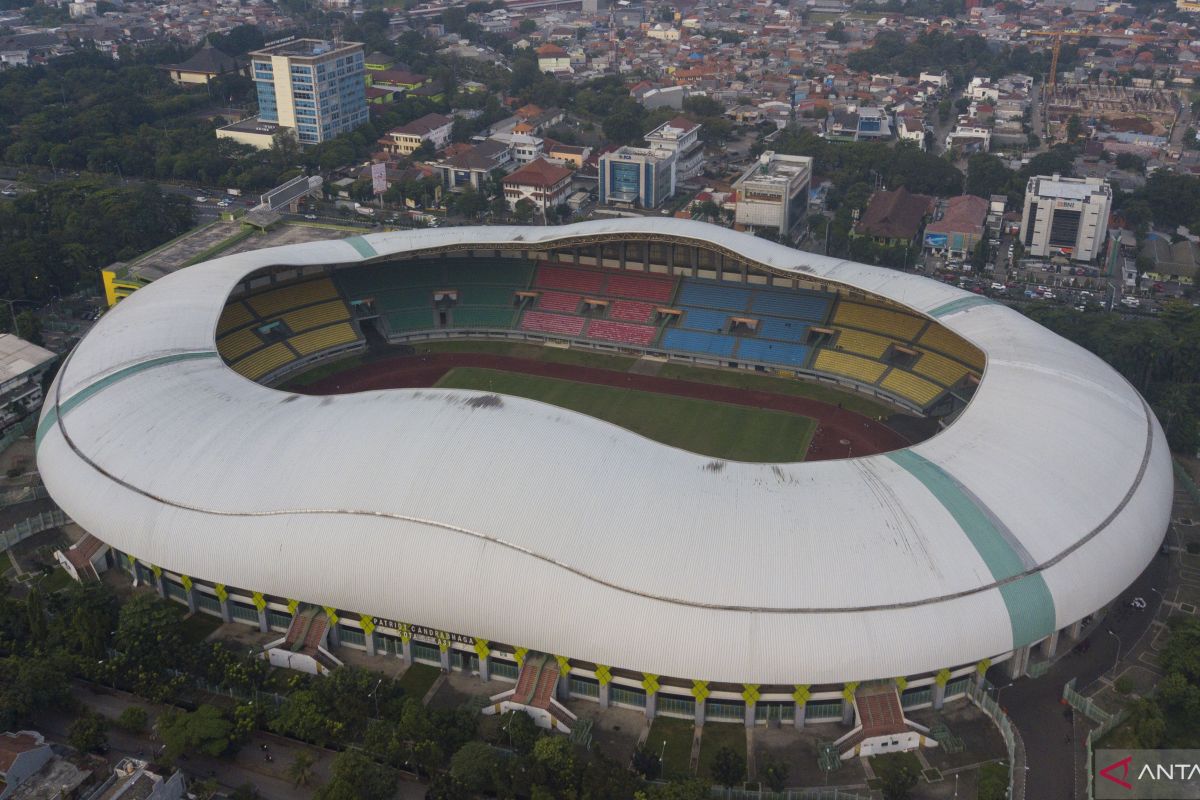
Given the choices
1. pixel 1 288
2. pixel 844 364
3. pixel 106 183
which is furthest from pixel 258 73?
pixel 844 364

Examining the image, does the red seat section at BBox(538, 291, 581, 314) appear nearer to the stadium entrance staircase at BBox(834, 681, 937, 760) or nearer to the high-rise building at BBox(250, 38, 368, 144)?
the stadium entrance staircase at BBox(834, 681, 937, 760)

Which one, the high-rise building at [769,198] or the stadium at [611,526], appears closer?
the stadium at [611,526]

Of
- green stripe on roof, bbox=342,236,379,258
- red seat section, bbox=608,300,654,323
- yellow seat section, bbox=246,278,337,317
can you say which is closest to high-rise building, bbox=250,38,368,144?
yellow seat section, bbox=246,278,337,317

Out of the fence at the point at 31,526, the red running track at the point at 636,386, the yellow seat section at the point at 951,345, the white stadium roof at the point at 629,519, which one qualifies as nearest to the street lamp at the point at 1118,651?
the white stadium roof at the point at 629,519

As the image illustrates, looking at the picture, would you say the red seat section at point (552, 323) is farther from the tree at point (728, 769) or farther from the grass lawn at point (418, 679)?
the tree at point (728, 769)

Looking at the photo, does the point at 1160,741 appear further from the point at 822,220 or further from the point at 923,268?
the point at 822,220

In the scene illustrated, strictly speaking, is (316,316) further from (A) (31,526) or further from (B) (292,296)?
(A) (31,526)

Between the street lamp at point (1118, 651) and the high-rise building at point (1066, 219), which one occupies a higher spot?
the high-rise building at point (1066, 219)
